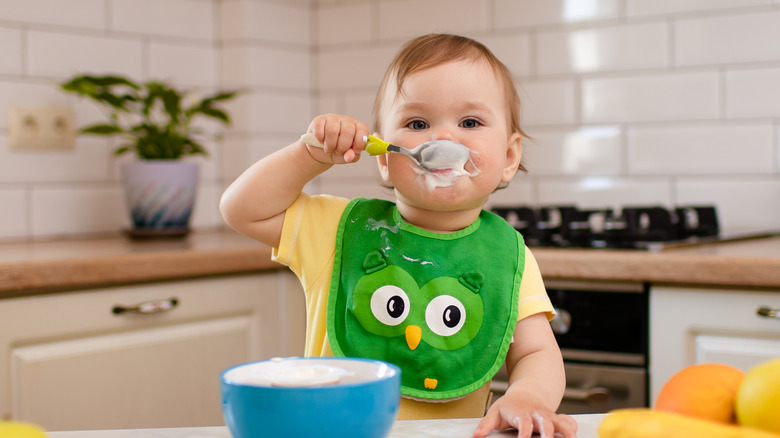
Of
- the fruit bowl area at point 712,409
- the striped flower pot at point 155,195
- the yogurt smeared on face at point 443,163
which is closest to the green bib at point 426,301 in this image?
the yogurt smeared on face at point 443,163

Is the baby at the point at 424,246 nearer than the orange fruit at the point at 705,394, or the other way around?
the orange fruit at the point at 705,394

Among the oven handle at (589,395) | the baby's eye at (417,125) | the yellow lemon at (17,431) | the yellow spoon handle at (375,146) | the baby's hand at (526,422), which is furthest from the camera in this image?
the oven handle at (589,395)

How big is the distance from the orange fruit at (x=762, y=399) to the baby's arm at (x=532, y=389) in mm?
147

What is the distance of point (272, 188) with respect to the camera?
892 millimetres

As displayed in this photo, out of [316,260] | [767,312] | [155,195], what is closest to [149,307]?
[155,195]

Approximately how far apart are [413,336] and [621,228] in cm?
78

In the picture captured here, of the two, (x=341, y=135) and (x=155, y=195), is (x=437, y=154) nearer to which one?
(x=341, y=135)

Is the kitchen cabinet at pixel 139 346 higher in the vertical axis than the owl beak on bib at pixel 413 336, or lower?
lower

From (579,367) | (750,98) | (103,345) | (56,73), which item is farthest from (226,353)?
(750,98)

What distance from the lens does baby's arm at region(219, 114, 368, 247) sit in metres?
0.87

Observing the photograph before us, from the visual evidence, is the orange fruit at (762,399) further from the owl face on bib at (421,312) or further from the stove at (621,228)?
the stove at (621,228)

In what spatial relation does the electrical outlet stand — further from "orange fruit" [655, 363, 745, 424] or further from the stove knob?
"orange fruit" [655, 363, 745, 424]

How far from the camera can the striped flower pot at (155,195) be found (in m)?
1.85

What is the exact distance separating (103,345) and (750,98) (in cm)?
146
